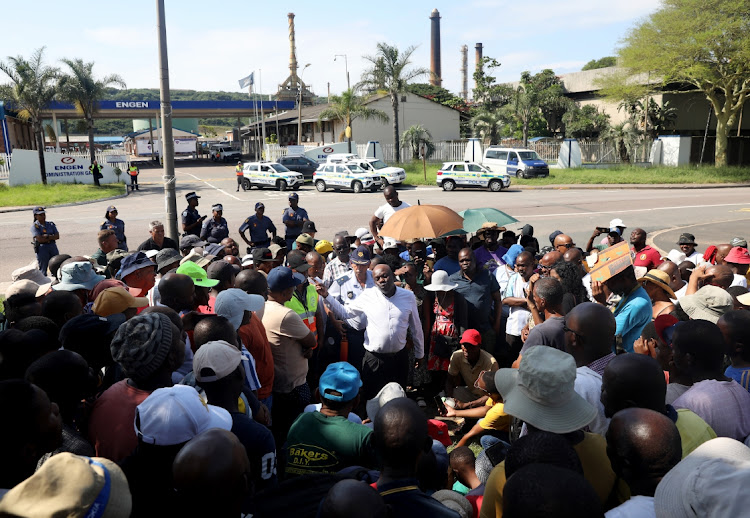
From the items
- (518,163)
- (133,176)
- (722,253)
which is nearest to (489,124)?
(518,163)

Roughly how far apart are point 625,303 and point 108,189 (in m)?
32.0

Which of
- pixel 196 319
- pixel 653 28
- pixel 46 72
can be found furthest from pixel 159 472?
pixel 653 28

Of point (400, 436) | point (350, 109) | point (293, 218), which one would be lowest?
point (400, 436)

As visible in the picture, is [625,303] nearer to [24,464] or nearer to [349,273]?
[349,273]

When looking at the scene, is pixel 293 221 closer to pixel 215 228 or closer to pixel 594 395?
pixel 215 228

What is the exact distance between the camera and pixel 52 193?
1093 inches

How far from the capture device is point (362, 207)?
22.0 m

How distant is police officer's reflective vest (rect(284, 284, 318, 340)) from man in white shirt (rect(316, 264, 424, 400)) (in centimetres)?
41

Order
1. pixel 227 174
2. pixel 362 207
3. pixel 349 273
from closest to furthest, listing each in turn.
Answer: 1. pixel 349 273
2. pixel 362 207
3. pixel 227 174

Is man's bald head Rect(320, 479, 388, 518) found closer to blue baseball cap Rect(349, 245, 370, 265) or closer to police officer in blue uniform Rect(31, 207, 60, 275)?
blue baseball cap Rect(349, 245, 370, 265)

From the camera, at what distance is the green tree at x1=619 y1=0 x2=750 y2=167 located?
101 feet

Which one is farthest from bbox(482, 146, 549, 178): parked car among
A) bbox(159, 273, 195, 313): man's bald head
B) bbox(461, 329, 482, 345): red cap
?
bbox(159, 273, 195, 313): man's bald head

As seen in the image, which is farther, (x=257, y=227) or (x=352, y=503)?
(x=257, y=227)

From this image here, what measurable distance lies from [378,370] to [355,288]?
1133mm
